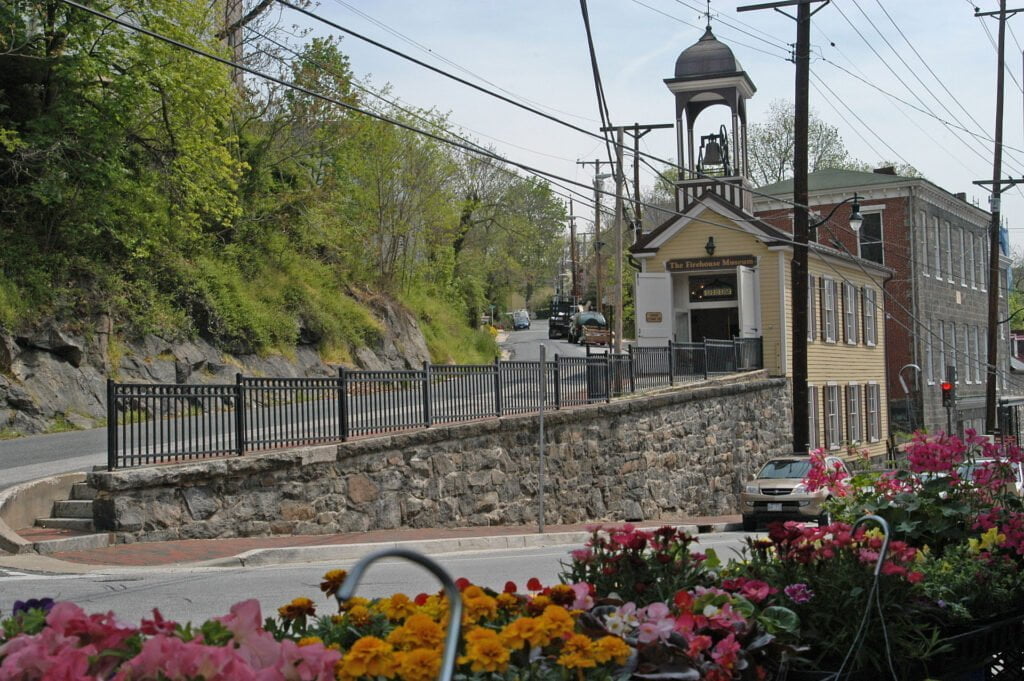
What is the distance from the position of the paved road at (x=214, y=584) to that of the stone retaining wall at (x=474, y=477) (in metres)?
1.79

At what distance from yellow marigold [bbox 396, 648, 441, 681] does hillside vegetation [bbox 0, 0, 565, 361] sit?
23.3m

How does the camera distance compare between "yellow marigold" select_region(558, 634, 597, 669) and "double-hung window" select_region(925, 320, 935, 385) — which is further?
"double-hung window" select_region(925, 320, 935, 385)

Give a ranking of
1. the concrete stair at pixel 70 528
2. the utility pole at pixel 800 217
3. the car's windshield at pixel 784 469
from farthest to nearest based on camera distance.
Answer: the utility pole at pixel 800 217
the car's windshield at pixel 784 469
the concrete stair at pixel 70 528

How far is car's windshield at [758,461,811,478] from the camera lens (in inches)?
916

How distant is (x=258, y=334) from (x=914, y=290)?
27.2 meters

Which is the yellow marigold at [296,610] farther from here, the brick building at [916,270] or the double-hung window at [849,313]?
the brick building at [916,270]

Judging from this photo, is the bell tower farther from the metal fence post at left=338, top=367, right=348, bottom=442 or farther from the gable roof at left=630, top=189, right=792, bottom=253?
the metal fence post at left=338, top=367, right=348, bottom=442

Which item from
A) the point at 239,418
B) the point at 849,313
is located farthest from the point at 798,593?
the point at 849,313

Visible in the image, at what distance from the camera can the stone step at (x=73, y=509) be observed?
14.4 metres

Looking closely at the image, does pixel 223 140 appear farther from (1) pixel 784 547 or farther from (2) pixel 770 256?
(1) pixel 784 547

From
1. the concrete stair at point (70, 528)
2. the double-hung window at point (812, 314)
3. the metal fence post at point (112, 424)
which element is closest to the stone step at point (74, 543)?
the concrete stair at point (70, 528)

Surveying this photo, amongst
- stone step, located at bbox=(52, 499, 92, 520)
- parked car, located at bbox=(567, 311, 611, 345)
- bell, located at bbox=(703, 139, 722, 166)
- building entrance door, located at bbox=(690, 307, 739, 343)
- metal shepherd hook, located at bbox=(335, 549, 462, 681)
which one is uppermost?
bell, located at bbox=(703, 139, 722, 166)

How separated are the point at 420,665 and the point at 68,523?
12174 millimetres

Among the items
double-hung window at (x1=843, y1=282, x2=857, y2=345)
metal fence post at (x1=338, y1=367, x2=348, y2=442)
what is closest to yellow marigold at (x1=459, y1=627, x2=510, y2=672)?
metal fence post at (x1=338, y1=367, x2=348, y2=442)
